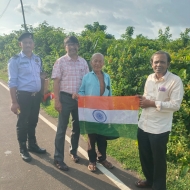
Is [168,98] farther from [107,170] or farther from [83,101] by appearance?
[107,170]

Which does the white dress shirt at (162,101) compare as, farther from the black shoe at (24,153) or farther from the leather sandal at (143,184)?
the black shoe at (24,153)

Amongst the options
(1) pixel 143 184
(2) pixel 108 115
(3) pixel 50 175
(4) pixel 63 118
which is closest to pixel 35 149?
(3) pixel 50 175

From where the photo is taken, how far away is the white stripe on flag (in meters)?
3.70

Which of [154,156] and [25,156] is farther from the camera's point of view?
[25,156]

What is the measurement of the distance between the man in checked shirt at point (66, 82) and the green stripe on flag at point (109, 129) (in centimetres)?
36

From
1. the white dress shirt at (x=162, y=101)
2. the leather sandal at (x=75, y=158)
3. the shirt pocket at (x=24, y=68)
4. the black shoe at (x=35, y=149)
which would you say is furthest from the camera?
the black shoe at (x=35, y=149)

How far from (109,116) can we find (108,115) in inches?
0.9

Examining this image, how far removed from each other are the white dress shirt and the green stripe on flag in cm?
44

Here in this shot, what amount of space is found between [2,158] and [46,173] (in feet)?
3.50

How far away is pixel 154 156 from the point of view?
3.26m

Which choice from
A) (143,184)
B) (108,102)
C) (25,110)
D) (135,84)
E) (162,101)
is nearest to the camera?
(162,101)

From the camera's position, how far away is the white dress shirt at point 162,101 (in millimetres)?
2980

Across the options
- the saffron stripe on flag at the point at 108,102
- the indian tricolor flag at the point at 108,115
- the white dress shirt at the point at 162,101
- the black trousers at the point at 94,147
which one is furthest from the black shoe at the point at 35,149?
the white dress shirt at the point at 162,101

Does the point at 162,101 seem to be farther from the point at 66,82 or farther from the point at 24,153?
the point at 24,153
